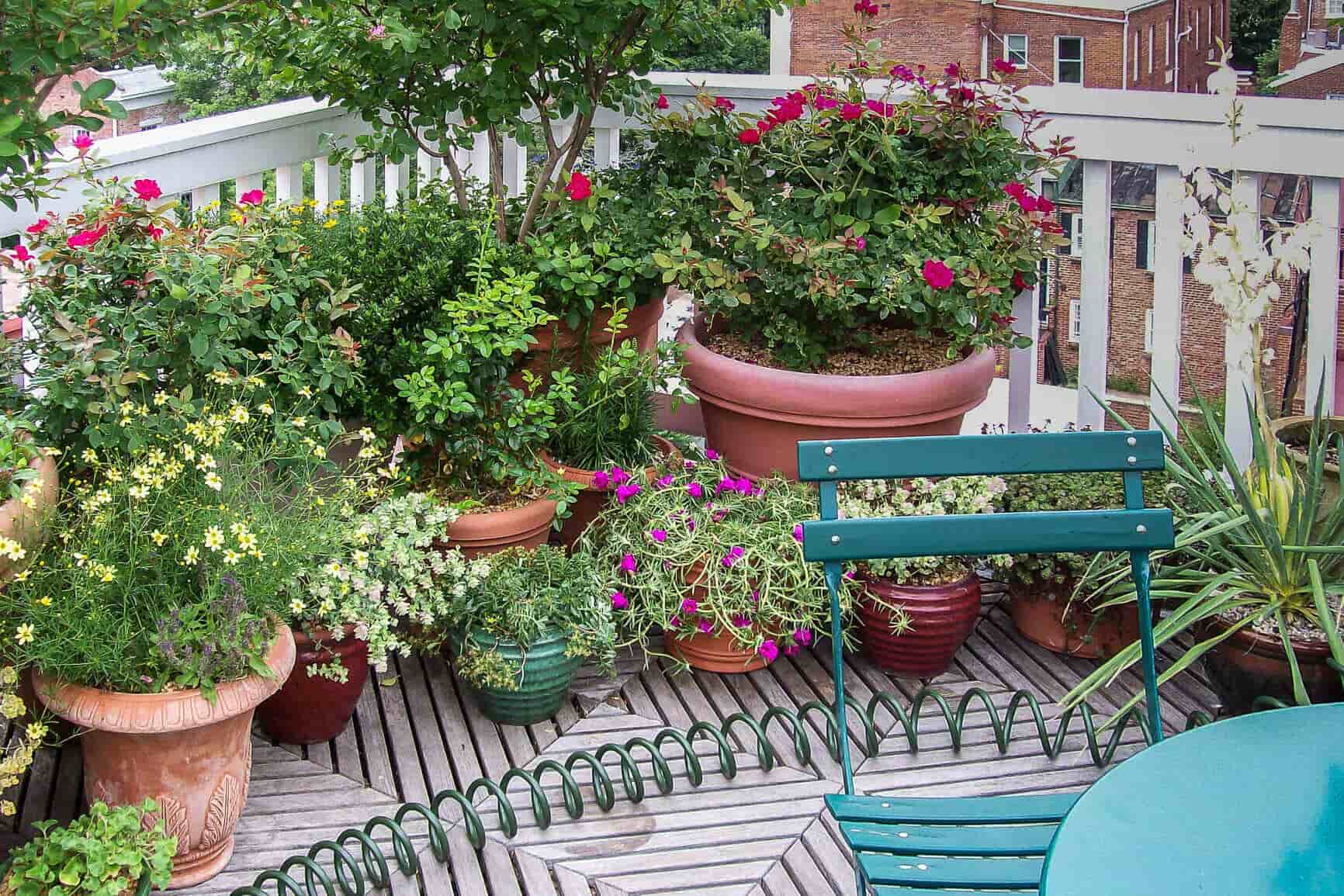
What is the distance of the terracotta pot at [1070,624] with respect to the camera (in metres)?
2.92

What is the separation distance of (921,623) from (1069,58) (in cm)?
603

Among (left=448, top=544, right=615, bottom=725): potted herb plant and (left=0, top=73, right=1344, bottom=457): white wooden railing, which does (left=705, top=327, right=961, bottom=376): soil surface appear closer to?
(left=0, top=73, right=1344, bottom=457): white wooden railing

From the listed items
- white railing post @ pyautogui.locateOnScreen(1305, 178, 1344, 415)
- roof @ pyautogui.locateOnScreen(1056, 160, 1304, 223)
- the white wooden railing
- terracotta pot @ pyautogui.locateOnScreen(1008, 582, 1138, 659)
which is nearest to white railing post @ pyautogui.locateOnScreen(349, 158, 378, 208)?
the white wooden railing

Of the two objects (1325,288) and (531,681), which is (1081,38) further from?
(531,681)

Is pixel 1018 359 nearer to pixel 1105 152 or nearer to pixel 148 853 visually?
pixel 1105 152

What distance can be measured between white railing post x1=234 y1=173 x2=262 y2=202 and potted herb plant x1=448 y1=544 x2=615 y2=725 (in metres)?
1.25

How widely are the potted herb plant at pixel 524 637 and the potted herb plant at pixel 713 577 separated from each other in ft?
0.35

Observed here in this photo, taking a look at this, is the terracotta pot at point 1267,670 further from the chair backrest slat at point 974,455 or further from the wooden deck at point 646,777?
the chair backrest slat at point 974,455

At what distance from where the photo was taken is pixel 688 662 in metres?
2.93

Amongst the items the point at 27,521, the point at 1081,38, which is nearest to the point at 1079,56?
the point at 1081,38

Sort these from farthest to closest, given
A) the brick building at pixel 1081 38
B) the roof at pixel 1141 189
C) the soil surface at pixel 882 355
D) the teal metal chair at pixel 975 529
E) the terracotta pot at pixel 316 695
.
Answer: the brick building at pixel 1081 38 < the soil surface at pixel 882 355 < the roof at pixel 1141 189 < the terracotta pot at pixel 316 695 < the teal metal chair at pixel 975 529

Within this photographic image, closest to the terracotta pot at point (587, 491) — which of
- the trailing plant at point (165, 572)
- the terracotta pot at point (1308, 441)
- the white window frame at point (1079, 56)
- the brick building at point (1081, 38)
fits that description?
the trailing plant at point (165, 572)

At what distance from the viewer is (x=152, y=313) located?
2451mm

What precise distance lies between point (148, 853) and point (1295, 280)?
316cm
